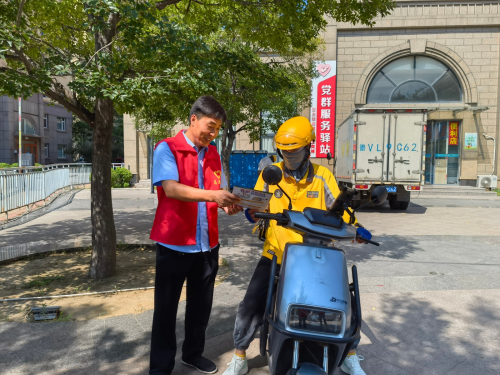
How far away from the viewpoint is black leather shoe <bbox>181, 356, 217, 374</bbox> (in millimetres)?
2931

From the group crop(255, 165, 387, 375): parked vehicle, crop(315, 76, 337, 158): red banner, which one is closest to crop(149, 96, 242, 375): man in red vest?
crop(255, 165, 387, 375): parked vehicle

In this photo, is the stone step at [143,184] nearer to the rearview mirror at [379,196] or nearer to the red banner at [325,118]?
the red banner at [325,118]

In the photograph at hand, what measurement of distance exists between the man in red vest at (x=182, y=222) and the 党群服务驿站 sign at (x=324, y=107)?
1818cm

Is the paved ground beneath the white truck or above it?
beneath

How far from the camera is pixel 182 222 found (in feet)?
8.85

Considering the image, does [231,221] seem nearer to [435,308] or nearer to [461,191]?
[435,308]

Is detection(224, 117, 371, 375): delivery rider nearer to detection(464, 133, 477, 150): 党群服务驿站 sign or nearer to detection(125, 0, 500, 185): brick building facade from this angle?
detection(125, 0, 500, 185): brick building facade

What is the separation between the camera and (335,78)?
68.3ft

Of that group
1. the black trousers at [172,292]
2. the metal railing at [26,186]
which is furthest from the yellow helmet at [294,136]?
the metal railing at [26,186]

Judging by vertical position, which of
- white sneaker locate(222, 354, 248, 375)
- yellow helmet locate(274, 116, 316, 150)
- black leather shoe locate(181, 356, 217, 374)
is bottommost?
black leather shoe locate(181, 356, 217, 374)

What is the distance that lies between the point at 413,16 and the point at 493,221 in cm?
1348

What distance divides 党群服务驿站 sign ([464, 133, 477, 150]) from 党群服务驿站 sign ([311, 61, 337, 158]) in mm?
6400

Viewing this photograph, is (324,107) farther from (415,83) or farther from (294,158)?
(294,158)

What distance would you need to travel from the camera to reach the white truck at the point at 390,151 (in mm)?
12344
